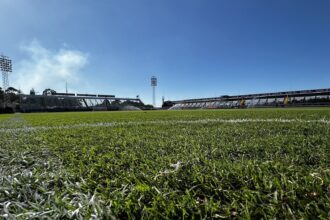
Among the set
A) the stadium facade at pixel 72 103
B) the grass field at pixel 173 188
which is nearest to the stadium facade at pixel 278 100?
the stadium facade at pixel 72 103

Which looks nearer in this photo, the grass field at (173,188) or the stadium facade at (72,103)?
the grass field at (173,188)

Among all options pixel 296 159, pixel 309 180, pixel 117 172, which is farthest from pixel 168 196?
pixel 296 159

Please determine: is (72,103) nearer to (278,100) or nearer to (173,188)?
(278,100)

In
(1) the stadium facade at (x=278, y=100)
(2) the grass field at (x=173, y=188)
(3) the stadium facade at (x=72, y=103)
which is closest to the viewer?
(2) the grass field at (x=173, y=188)

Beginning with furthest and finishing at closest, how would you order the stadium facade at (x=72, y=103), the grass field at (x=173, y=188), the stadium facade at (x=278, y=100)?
the stadium facade at (x=72, y=103) → the stadium facade at (x=278, y=100) → the grass field at (x=173, y=188)

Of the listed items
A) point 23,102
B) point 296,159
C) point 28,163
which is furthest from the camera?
point 23,102

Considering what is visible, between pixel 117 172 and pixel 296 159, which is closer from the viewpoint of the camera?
pixel 117 172

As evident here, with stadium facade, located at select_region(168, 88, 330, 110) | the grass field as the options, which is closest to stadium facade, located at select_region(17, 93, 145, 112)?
stadium facade, located at select_region(168, 88, 330, 110)

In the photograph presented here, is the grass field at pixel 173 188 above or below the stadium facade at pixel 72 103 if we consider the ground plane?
below

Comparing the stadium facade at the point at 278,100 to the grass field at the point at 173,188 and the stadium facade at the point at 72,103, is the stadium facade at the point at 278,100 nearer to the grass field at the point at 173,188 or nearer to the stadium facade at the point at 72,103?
the stadium facade at the point at 72,103

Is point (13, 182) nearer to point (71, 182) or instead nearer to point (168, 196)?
point (71, 182)

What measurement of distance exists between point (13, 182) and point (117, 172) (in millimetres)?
577

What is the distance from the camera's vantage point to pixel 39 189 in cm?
124

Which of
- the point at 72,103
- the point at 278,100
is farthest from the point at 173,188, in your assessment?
the point at 72,103
